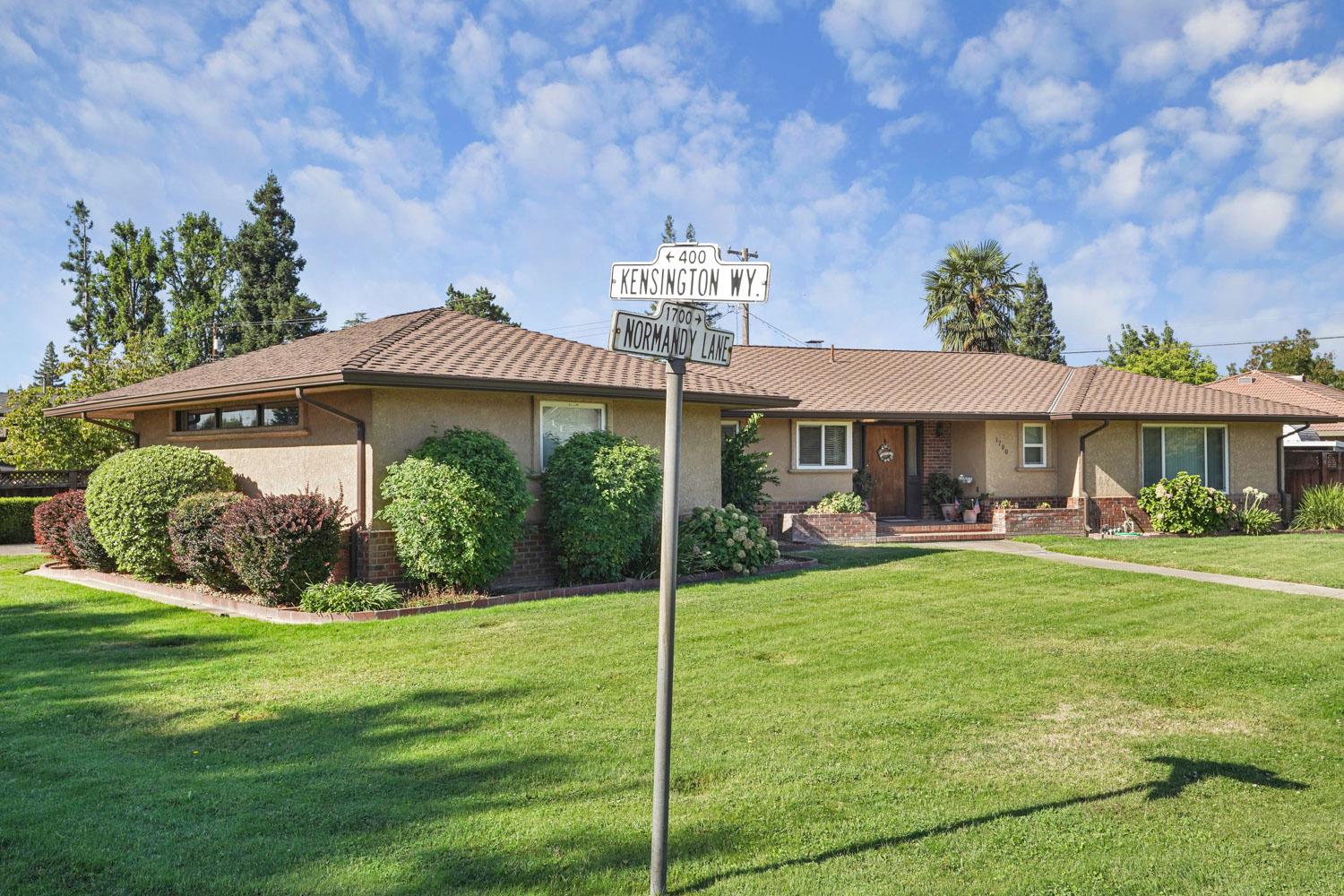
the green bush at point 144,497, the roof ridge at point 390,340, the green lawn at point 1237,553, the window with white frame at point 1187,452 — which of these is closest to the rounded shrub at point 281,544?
the roof ridge at point 390,340

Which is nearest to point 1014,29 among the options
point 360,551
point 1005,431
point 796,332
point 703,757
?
point 1005,431

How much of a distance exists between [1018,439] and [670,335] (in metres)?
20.7

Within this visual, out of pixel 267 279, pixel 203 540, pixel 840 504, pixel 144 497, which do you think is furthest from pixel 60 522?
pixel 267 279

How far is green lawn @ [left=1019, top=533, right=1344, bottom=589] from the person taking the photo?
14305 mm

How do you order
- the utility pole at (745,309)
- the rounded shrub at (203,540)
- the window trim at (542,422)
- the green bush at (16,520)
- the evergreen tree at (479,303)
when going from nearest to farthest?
1. the rounded shrub at (203,540)
2. the window trim at (542,422)
3. the green bush at (16,520)
4. the utility pole at (745,309)
5. the evergreen tree at (479,303)

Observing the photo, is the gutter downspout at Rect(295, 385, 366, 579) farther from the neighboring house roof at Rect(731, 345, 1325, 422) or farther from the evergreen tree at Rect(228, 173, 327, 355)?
the evergreen tree at Rect(228, 173, 327, 355)

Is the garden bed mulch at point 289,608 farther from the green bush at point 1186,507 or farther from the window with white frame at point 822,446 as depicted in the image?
the green bush at point 1186,507

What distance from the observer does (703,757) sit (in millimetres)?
5492

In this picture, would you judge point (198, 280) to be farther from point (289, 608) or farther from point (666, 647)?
point (666, 647)

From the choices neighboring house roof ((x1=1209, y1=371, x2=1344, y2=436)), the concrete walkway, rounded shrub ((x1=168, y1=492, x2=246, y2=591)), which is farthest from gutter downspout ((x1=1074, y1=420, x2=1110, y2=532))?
rounded shrub ((x1=168, y1=492, x2=246, y2=591))

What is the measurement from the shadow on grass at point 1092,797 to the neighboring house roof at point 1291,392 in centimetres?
3178

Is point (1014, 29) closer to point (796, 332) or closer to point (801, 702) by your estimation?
point (801, 702)

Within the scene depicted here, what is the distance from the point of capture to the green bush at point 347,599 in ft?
34.9

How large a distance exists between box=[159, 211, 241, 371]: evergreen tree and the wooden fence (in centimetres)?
1710
